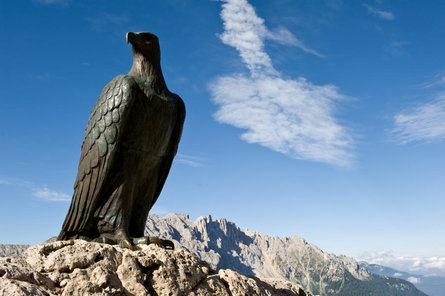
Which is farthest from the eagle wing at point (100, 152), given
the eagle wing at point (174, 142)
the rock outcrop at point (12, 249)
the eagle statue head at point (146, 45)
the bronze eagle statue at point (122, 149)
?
the rock outcrop at point (12, 249)

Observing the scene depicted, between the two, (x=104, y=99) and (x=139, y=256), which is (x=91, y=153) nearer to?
(x=104, y=99)

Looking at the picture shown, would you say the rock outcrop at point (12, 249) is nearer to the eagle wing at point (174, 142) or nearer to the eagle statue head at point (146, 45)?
the eagle wing at point (174, 142)

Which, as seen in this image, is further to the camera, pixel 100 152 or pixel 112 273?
pixel 100 152

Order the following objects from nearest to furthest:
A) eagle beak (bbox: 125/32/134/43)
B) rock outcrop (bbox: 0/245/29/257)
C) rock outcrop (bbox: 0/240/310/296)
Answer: rock outcrop (bbox: 0/240/310/296)
eagle beak (bbox: 125/32/134/43)
rock outcrop (bbox: 0/245/29/257)

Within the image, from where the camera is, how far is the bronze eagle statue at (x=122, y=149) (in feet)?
20.0

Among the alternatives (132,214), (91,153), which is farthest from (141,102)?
(132,214)

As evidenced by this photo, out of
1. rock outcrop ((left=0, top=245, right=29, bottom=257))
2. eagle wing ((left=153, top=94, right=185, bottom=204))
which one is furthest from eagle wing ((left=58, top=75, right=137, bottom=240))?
rock outcrop ((left=0, top=245, right=29, bottom=257))

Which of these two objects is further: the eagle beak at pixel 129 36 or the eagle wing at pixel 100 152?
the eagle beak at pixel 129 36

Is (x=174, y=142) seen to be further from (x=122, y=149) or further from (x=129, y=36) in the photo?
(x=129, y=36)

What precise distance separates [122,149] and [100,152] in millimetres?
287

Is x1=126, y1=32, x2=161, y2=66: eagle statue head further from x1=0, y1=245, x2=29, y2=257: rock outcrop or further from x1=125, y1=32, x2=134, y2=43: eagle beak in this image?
x1=0, y1=245, x2=29, y2=257: rock outcrop

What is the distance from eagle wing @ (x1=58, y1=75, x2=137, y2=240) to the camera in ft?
19.9

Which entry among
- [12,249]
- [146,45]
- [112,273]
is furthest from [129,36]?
[12,249]

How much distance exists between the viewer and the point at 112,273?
4.62 m
